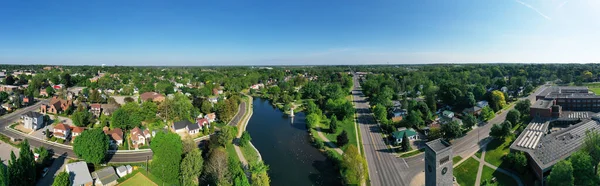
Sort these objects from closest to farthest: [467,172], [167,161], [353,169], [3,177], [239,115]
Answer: [3,177] < [167,161] < [353,169] < [467,172] < [239,115]

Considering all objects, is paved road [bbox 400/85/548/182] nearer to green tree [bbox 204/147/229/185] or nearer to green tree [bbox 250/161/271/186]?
green tree [bbox 250/161/271/186]

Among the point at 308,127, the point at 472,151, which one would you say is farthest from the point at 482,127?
the point at 308,127

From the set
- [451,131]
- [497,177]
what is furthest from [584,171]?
[451,131]

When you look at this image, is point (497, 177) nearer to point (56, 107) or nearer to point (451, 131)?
point (451, 131)

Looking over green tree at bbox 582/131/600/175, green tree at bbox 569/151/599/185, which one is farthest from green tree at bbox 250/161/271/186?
green tree at bbox 582/131/600/175


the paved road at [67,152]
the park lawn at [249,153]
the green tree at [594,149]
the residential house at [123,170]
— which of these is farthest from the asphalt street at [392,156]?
the paved road at [67,152]
